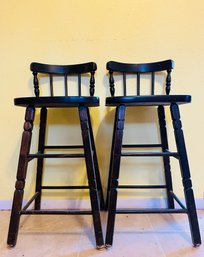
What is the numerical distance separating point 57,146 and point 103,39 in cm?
62

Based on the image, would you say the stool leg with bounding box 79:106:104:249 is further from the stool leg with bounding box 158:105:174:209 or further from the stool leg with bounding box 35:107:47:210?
the stool leg with bounding box 158:105:174:209

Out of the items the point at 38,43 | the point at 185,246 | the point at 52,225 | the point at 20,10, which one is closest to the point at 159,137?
the point at 185,246

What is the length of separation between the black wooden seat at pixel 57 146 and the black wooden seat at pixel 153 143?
0.08 m

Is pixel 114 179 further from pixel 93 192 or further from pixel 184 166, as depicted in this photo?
pixel 184 166

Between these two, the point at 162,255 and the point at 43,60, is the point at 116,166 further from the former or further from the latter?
the point at 43,60

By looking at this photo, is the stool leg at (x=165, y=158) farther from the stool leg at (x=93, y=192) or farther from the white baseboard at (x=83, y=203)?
the stool leg at (x=93, y=192)

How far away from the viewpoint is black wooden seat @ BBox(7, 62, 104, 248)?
81 centimetres

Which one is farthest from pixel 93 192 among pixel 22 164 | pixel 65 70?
pixel 65 70

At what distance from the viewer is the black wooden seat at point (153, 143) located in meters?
0.81

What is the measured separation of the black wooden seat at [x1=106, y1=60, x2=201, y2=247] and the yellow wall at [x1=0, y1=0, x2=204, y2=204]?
9cm

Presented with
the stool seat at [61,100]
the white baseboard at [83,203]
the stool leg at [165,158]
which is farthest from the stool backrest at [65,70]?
the white baseboard at [83,203]

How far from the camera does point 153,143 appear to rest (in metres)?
1.12

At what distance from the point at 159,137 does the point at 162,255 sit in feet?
1.85

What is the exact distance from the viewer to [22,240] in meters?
0.87
